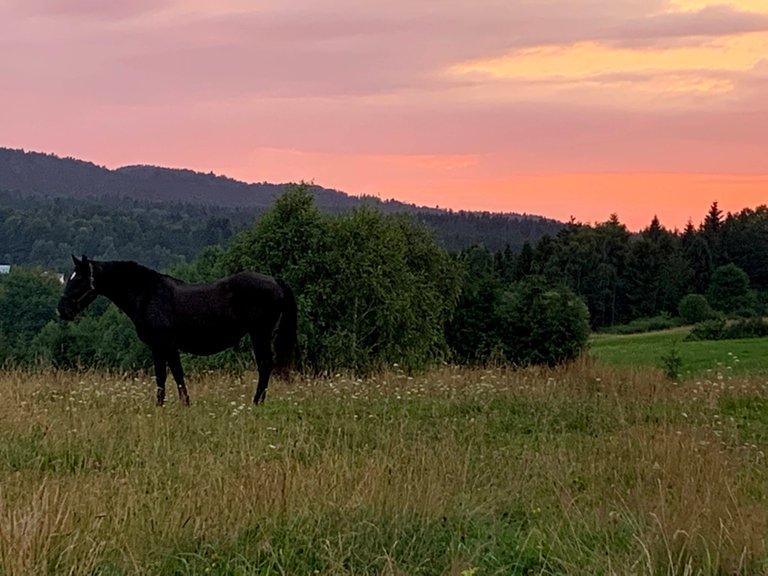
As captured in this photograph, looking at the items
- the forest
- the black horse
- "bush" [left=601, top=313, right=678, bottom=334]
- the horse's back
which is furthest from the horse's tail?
"bush" [left=601, top=313, right=678, bottom=334]

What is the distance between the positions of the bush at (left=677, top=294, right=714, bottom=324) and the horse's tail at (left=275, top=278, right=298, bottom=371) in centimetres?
7837

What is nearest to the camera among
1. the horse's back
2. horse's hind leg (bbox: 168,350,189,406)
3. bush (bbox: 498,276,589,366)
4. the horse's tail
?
horse's hind leg (bbox: 168,350,189,406)

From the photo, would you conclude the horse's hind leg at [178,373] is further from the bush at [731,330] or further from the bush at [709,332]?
the bush at [709,332]

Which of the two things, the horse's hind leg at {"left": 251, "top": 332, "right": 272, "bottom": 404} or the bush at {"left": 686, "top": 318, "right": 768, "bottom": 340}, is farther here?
the bush at {"left": 686, "top": 318, "right": 768, "bottom": 340}

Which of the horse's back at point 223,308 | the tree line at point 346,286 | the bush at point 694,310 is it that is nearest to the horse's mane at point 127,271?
the horse's back at point 223,308

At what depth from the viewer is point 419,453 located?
297 inches

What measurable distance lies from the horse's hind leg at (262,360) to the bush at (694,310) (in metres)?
78.8

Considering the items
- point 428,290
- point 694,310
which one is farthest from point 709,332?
point 428,290

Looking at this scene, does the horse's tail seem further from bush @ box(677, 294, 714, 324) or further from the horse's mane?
bush @ box(677, 294, 714, 324)

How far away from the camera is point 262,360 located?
11.3 metres

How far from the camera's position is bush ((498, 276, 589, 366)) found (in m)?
54.5

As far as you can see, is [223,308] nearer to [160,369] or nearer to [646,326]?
[160,369]

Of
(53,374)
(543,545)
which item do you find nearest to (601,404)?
(543,545)

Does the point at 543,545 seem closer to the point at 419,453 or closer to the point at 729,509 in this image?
the point at 729,509
